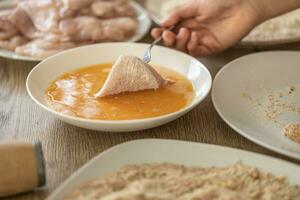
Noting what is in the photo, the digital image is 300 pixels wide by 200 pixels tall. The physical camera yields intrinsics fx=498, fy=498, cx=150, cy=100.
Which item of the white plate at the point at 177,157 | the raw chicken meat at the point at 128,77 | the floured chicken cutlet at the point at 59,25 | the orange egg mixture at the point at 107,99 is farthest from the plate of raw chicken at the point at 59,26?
the white plate at the point at 177,157

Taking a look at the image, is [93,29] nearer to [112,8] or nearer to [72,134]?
[112,8]

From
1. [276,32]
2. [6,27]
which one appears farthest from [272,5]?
[6,27]

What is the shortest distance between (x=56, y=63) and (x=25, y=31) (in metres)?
0.32

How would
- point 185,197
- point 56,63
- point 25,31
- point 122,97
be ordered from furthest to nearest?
point 25,31, point 56,63, point 122,97, point 185,197

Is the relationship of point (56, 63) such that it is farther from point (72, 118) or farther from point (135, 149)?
point (135, 149)

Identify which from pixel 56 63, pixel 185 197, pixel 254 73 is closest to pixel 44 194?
pixel 185 197

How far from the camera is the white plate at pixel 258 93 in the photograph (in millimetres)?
1113

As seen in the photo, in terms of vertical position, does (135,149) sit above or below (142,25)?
above

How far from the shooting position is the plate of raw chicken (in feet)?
4.96

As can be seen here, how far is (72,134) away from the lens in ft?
3.81

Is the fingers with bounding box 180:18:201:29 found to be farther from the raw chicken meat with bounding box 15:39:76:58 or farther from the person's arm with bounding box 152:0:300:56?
the raw chicken meat with bounding box 15:39:76:58

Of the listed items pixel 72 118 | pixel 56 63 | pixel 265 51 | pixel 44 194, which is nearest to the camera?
pixel 44 194

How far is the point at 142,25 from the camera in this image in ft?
5.56

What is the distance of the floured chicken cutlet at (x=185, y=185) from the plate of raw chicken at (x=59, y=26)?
647 mm
